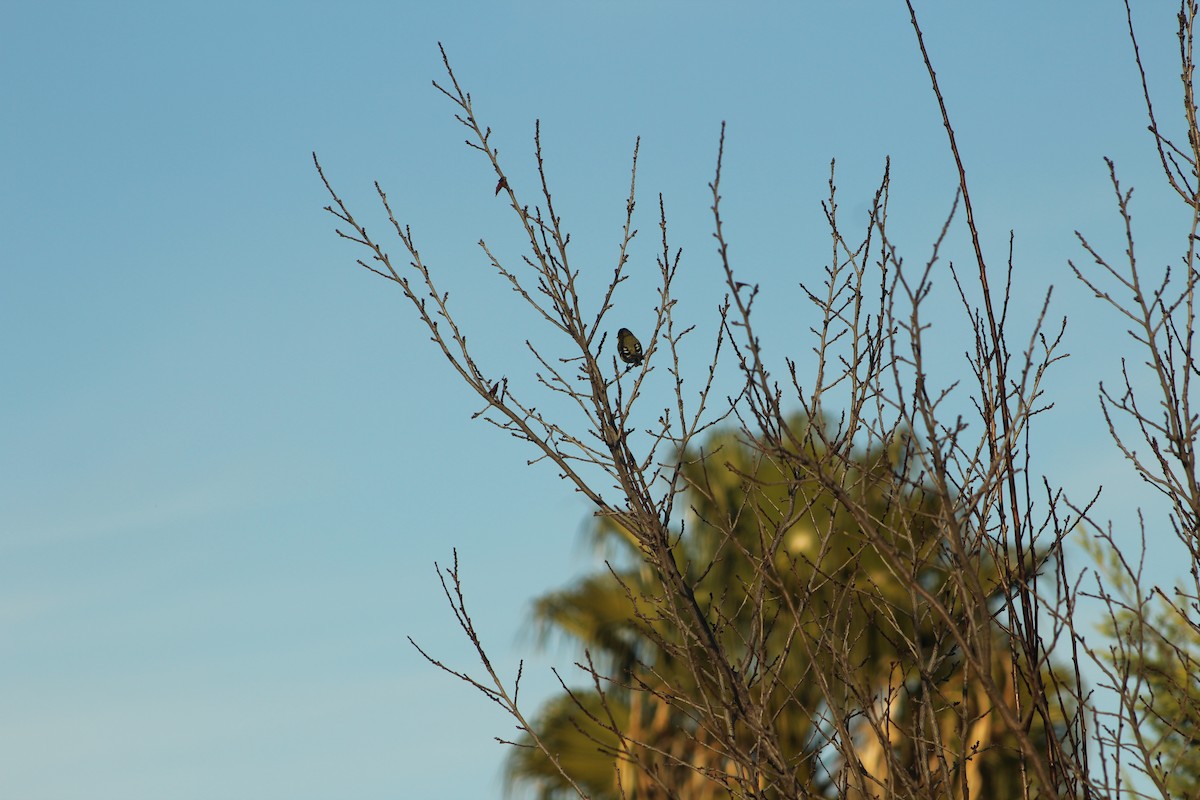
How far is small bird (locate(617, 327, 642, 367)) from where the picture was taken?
3.78m

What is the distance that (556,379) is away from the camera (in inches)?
135

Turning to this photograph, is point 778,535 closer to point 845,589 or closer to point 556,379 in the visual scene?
point 845,589

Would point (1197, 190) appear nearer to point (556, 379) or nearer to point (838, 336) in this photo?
point (838, 336)

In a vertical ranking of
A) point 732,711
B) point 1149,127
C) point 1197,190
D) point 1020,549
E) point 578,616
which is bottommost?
point 732,711

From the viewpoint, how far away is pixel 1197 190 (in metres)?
2.94

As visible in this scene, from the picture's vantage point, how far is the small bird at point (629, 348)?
149 inches

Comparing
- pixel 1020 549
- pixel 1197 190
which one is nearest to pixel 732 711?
pixel 1020 549

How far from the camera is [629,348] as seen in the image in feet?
12.8

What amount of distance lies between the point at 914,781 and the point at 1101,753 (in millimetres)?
453

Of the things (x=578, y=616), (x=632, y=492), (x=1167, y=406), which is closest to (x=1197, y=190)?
(x=1167, y=406)

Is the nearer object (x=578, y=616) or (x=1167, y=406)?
(x=1167, y=406)

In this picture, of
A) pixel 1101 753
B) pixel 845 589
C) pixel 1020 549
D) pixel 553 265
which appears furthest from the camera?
pixel 553 265

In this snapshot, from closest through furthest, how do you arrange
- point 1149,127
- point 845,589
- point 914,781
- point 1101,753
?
point 1101,753 < point 914,781 < point 845,589 < point 1149,127

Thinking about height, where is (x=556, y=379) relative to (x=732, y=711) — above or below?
above
